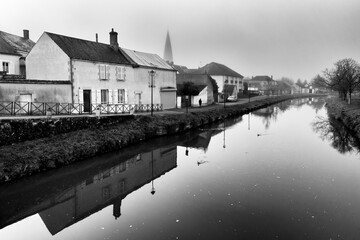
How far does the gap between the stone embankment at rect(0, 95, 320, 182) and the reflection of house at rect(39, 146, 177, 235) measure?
2266mm

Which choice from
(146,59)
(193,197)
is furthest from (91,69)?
(193,197)

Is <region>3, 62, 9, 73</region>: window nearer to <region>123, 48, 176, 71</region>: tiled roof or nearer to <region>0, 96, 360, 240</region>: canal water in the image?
<region>123, 48, 176, 71</region>: tiled roof

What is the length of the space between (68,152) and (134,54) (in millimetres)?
19118

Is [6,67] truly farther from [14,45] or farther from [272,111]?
[272,111]

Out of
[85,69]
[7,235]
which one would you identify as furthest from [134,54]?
[7,235]

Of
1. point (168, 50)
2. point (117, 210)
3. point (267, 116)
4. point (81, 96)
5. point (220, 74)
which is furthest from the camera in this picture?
point (168, 50)

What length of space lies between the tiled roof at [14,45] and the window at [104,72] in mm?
12701

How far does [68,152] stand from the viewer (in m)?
16.5

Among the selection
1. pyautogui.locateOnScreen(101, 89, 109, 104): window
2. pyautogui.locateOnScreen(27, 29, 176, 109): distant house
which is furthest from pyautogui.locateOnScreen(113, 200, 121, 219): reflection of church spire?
pyautogui.locateOnScreen(101, 89, 109, 104): window

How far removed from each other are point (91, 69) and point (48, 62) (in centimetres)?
353

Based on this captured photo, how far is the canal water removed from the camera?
930 cm

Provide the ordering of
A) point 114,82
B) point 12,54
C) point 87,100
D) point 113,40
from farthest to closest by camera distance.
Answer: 1. point 12,54
2. point 113,40
3. point 114,82
4. point 87,100

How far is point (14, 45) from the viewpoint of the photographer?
34562mm

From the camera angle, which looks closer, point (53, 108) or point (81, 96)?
point (53, 108)
